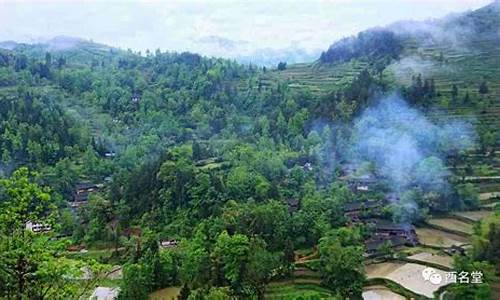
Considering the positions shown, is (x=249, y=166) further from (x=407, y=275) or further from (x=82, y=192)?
(x=407, y=275)

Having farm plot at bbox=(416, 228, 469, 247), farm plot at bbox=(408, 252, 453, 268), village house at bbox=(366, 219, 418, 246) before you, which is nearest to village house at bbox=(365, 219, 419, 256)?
village house at bbox=(366, 219, 418, 246)

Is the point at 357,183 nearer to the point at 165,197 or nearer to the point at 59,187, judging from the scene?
the point at 165,197

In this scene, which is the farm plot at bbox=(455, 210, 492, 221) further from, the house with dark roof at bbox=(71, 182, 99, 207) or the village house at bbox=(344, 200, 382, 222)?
the house with dark roof at bbox=(71, 182, 99, 207)

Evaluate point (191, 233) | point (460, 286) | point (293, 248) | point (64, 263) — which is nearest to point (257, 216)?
point (293, 248)

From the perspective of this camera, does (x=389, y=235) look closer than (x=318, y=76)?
Yes

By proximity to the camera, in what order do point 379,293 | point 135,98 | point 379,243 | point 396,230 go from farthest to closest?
point 135,98 < point 396,230 < point 379,243 < point 379,293

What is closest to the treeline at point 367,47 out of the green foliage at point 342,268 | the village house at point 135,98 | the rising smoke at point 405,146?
the rising smoke at point 405,146

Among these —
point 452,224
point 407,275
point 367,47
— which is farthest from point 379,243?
point 367,47
